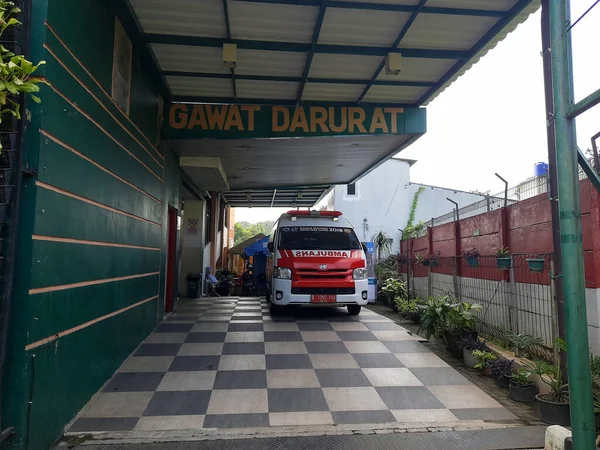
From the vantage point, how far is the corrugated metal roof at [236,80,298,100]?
6809 mm

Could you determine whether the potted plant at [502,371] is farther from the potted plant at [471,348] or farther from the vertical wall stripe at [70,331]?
the vertical wall stripe at [70,331]

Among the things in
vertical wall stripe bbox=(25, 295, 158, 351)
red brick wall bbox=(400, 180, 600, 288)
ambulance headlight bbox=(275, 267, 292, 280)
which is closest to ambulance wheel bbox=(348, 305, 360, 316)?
ambulance headlight bbox=(275, 267, 292, 280)

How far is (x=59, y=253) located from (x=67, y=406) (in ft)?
4.51

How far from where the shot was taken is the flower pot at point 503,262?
579cm

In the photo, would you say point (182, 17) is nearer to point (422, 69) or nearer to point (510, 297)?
point (422, 69)

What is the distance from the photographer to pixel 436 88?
6.93m

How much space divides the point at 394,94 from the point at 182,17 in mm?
4022

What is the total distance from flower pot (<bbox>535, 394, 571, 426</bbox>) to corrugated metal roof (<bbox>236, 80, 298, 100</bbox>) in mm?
5726

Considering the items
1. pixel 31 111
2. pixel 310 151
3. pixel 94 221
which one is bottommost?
pixel 94 221

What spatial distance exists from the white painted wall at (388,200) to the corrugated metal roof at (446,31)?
16880mm

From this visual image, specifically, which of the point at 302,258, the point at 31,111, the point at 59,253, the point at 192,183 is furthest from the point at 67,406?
the point at 192,183

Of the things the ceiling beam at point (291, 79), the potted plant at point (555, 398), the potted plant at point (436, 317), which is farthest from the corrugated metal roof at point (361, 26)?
the potted plant at point (555, 398)

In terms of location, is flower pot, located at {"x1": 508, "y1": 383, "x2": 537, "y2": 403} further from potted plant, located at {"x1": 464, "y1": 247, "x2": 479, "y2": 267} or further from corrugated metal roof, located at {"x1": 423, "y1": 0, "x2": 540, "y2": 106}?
corrugated metal roof, located at {"x1": 423, "y1": 0, "x2": 540, "y2": 106}

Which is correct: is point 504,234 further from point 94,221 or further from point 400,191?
point 400,191
